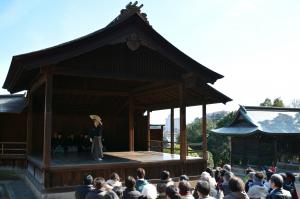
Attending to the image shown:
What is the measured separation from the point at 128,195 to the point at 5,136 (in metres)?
12.7

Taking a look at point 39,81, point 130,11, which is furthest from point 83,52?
point 39,81

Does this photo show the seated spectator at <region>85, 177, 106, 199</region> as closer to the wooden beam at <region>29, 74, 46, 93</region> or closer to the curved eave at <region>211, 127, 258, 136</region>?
the wooden beam at <region>29, 74, 46, 93</region>

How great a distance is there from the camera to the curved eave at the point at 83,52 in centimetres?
957

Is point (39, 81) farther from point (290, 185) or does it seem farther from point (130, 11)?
point (290, 185)

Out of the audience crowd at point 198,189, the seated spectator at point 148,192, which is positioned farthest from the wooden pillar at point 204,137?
the seated spectator at point 148,192

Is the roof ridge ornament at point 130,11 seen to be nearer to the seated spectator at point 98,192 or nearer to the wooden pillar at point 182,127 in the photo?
the wooden pillar at point 182,127

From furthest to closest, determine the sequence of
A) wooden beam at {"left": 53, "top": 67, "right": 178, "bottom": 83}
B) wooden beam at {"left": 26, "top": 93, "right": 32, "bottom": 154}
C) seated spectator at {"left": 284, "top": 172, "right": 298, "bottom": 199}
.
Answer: wooden beam at {"left": 26, "top": 93, "right": 32, "bottom": 154}
wooden beam at {"left": 53, "top": 67, "right": 178, "bottom": 83}
seated spectator at {"left": 284, "top": 172, "right": 298, "bottom": 199}

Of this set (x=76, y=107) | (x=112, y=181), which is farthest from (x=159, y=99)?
(x=112, y=181)

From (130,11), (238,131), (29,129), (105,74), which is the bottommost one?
(238,131)

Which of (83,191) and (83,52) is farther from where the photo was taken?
(83,52)

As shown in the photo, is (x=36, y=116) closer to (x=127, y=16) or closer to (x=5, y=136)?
(x=5, y=136)

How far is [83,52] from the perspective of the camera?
10055 millimetres

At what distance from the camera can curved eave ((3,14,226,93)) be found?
9.57 m

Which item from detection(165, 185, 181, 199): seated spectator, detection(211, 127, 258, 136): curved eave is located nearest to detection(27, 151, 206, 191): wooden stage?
detection(165, 185, 181, 199): seated spectator
